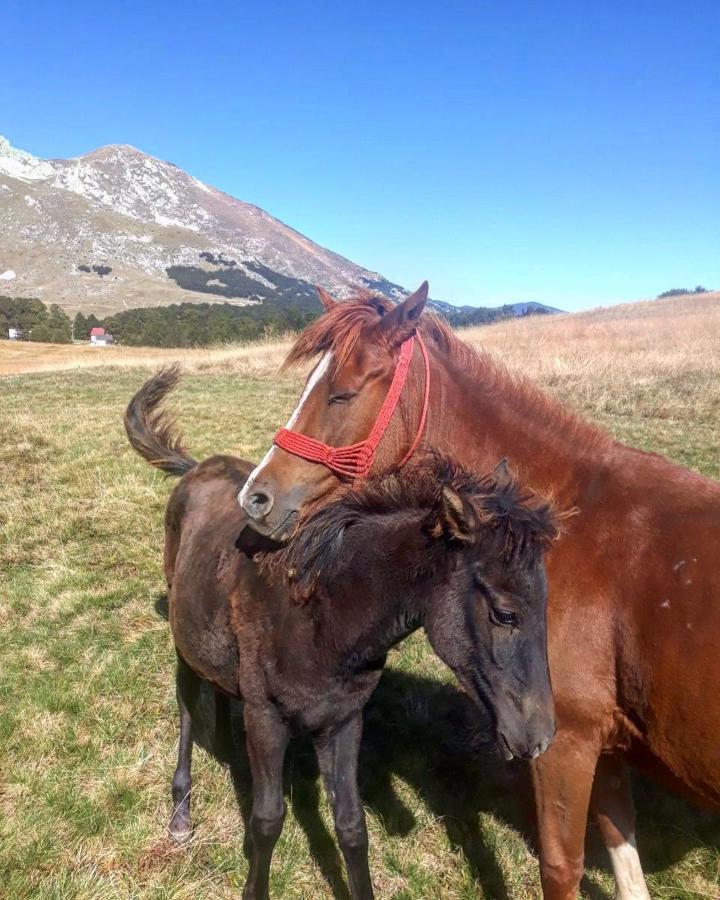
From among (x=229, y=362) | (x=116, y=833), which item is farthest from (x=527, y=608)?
(x=229, y=362)

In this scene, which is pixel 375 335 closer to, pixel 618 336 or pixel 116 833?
pixel 116 833

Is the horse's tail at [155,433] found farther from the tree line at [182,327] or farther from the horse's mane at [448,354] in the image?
the tree line at [182,327]

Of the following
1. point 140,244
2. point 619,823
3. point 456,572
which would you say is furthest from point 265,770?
point 140,244

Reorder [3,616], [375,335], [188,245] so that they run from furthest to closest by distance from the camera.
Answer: [188,245] < [3,616] < [375,335]

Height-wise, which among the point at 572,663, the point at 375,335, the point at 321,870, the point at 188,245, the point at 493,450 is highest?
the point at 188,245

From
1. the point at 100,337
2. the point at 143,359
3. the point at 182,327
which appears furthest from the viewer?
the point at 100,337

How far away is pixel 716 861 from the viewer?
9.43 ft

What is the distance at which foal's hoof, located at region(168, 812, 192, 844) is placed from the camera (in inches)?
115

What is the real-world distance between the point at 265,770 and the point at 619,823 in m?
1.64

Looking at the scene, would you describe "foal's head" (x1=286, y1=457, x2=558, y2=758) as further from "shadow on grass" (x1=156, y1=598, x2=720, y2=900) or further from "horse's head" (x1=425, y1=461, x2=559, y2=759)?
"shadow on grass" (x1=156, y1=598, x2=720, y2=900)

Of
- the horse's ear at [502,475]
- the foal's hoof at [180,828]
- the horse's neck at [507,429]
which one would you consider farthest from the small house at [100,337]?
the horse's ear at [502,475]

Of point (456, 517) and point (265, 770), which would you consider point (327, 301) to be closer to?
point (456, 517)

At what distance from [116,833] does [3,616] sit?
258 cm

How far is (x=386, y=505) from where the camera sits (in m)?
2.29
